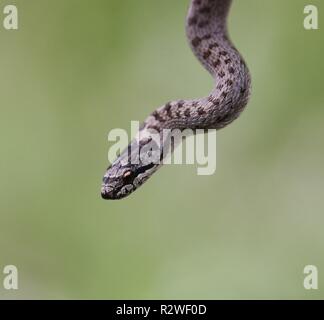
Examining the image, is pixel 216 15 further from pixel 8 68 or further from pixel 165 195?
pixel 8 68

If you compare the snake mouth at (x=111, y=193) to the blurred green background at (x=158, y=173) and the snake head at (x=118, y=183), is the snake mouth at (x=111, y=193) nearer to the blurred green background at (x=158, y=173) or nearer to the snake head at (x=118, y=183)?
the snake head at (x=118, y=183)

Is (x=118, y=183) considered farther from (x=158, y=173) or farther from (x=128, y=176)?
(x=158, y=173)

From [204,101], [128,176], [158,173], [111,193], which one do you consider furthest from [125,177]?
[158,173]

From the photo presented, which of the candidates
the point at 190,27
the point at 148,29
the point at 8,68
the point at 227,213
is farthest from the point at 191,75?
the point at 190,27

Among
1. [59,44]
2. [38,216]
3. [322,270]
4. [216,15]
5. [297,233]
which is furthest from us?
[59,44]

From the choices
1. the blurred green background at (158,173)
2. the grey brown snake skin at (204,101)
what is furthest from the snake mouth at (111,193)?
the blurred green background at (158,173)

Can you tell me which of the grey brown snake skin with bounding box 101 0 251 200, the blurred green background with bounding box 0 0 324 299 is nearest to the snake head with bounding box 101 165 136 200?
the grey brown snake skin with bounding box 101 0 251 200
